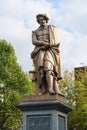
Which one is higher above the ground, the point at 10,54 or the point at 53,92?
the point at 10,54

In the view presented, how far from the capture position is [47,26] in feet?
57.2

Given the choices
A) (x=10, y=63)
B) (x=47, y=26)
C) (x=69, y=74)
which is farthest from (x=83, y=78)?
(x=47, y=26)

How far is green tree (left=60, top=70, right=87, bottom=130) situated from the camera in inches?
1506

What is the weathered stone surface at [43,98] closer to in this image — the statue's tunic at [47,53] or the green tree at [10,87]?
the statue's tunic at [47,53]

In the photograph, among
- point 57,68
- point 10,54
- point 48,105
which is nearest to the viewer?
point 48,105

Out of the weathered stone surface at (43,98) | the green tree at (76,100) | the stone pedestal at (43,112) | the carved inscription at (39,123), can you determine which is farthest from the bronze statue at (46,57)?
the green tree at (76,100)

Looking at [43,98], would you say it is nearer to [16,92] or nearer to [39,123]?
[39,123]

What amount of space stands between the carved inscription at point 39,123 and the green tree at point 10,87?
22311 mm

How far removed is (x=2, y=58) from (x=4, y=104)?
4579 millimetres

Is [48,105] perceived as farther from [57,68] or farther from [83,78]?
[83,78]

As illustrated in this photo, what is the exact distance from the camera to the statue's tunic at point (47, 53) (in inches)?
653

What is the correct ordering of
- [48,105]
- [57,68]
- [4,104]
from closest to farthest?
[48,105] → [57,68] → [4,104]

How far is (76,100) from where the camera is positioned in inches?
1561

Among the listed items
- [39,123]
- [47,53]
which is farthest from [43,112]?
[47,53]
